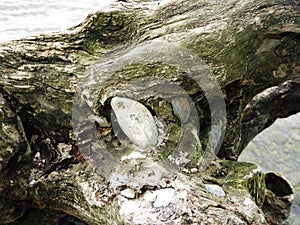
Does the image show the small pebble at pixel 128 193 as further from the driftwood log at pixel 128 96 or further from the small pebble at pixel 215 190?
the small pebble at pixel 215 190

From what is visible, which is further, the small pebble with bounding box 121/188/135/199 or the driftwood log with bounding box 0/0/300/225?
the driftwood log with bounding box 0/0/300/225

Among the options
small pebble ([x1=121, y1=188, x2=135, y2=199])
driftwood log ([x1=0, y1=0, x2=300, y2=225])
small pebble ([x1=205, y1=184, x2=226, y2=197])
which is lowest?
small pebble ([x1=205, y1=184, x2=226, y2=197])

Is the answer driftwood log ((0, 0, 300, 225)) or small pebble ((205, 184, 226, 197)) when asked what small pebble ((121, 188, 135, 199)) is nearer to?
driftwood log ((0, 0, 300, 225))

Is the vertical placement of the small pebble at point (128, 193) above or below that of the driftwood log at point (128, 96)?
below

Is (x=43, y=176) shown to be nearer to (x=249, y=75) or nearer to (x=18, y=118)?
(x=18, y=118)

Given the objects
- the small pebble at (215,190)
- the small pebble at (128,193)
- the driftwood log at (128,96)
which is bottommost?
the small pebble at (215,190)

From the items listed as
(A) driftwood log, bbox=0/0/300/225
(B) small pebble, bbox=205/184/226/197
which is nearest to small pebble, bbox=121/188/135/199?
(A) driftwood log, bbox=0/0/300/225

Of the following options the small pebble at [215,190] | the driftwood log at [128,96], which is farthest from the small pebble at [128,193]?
the small pebble at [215,190]

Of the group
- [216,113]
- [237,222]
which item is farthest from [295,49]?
[237,222]

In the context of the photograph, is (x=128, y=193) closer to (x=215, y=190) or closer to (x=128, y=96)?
(x=215, y=190)
